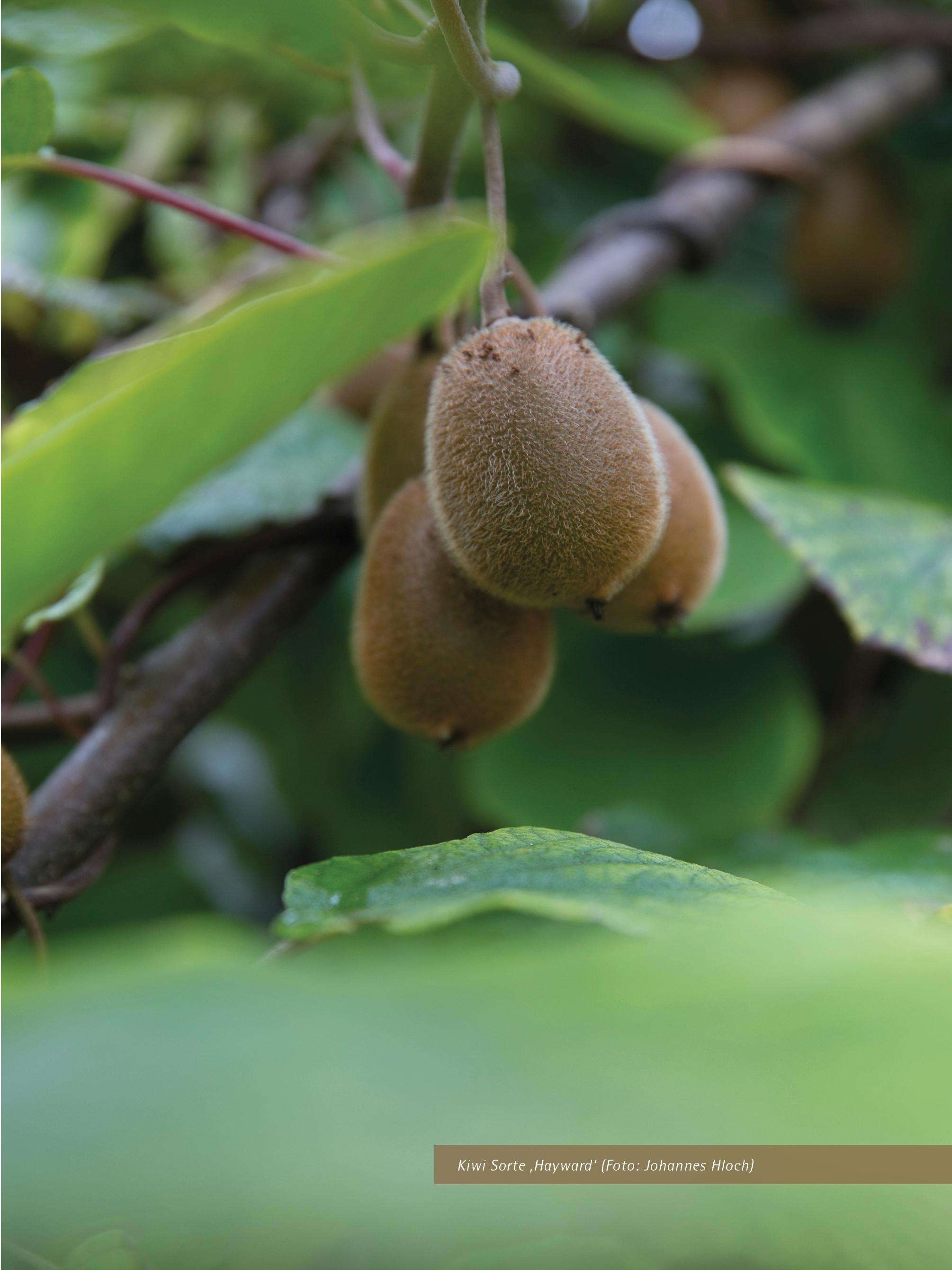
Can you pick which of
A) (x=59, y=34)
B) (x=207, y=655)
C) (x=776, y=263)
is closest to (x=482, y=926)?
(x=207, y=655)

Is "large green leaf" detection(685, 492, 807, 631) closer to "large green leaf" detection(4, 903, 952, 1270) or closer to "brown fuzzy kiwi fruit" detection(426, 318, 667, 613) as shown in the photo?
"brown fuzzy kiwi fruit" detection(426, 318, 667, 613)

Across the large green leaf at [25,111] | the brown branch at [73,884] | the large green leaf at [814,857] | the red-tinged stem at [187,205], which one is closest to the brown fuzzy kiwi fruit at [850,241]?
the large green leaf at [814,857]

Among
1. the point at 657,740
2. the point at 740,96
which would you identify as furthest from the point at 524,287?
the point at 740,96

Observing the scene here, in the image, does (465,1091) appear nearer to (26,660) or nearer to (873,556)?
(26,660)

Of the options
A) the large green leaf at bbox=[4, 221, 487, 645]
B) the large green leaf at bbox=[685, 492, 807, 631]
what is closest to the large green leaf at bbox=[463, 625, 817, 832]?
the large green leaf at bbox=[685, 492, 807, 631]

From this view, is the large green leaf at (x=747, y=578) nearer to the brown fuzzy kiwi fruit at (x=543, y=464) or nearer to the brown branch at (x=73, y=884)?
the brown fuzzy kiwi fruit at (x=543, y=464)
